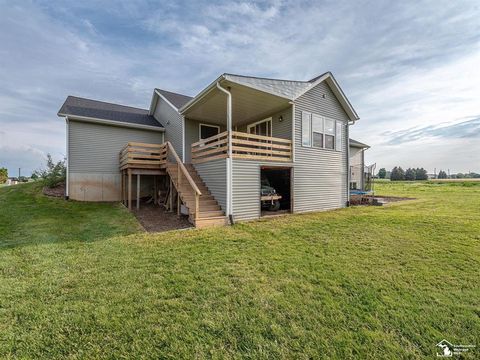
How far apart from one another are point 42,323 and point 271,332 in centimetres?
272

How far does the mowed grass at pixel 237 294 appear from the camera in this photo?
7.98ft

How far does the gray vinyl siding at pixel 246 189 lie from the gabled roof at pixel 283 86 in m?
2.87

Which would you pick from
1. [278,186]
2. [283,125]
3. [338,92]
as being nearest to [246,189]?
[283,125]

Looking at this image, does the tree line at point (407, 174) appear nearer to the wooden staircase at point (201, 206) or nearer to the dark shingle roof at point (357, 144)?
the dark shingle roof at point (357, 144)

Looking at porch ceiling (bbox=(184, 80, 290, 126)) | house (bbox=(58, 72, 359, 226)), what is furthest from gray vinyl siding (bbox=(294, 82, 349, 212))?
porch ceiling (bbox=(184, 80, 290, 126))

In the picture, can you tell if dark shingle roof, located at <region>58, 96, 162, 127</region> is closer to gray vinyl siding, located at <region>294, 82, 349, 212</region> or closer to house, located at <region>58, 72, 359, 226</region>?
house, located at <region>58, 72, 359, 226</region>

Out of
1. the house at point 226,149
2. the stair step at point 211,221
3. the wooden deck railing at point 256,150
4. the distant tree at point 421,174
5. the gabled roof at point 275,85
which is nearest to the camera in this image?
the stair step at point 211,221

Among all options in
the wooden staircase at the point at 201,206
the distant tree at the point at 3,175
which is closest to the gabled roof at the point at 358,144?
the wooden staircase at the point at 201,206

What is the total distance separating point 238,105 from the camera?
10.4 metres

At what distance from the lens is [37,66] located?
478 inches

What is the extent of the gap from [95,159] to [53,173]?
331cm

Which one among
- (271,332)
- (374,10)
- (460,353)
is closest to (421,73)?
(374,10)

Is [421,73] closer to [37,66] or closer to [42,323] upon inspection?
[42,323]

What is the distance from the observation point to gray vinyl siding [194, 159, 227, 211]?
8211mm
